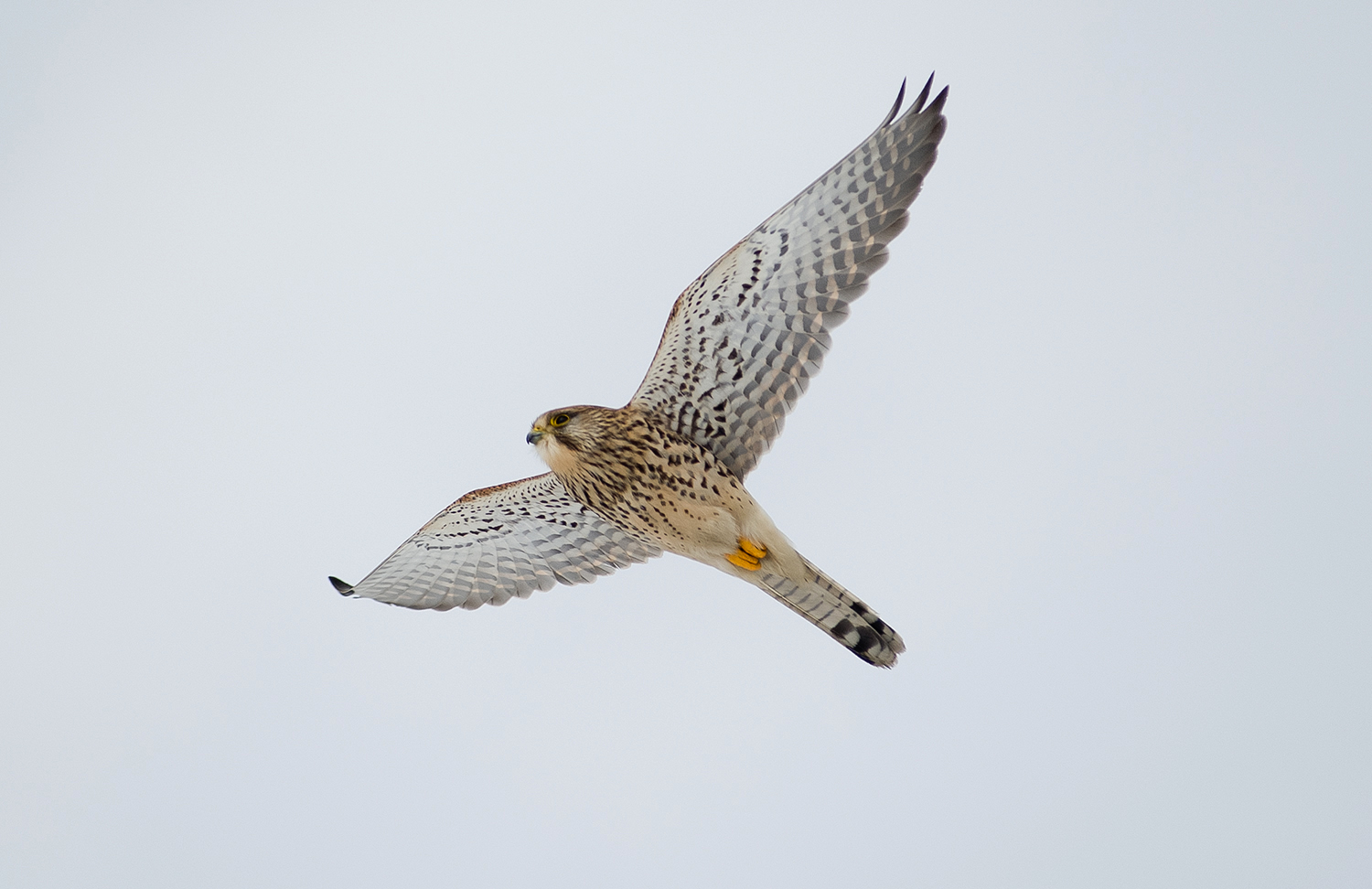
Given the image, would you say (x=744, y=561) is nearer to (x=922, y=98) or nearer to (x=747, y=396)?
(x=747, y=396)

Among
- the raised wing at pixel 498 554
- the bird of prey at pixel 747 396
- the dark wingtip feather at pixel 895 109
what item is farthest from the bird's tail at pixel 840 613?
the dark wingtip feather at pixel 895 109

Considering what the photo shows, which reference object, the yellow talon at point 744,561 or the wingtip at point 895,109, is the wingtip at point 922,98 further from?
the yellow talon at point 744,561

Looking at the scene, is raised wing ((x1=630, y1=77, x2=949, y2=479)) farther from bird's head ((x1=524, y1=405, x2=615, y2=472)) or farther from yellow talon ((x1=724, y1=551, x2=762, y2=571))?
yellow talon ((x1=724, y1=551, x2=762, y2=571))

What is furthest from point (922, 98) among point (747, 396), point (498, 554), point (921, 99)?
point (498, 554)

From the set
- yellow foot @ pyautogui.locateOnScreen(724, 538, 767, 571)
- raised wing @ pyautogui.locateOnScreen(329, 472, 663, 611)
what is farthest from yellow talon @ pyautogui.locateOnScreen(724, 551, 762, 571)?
raised wing @ pyautogui.locateOnScreen(329, 472, 663, 611)

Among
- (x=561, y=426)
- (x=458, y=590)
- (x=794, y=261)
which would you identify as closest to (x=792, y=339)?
(x=794, y=261)

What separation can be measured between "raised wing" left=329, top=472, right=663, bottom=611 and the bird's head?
71cm

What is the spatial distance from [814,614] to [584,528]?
1561 millimetres

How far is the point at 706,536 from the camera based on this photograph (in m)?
6.23

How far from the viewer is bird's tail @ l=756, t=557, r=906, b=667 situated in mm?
6344

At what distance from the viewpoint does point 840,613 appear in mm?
6426

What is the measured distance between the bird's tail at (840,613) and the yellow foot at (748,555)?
10 cm

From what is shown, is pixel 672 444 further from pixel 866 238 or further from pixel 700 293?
pixel 866 238

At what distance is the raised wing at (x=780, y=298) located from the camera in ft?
18.7
